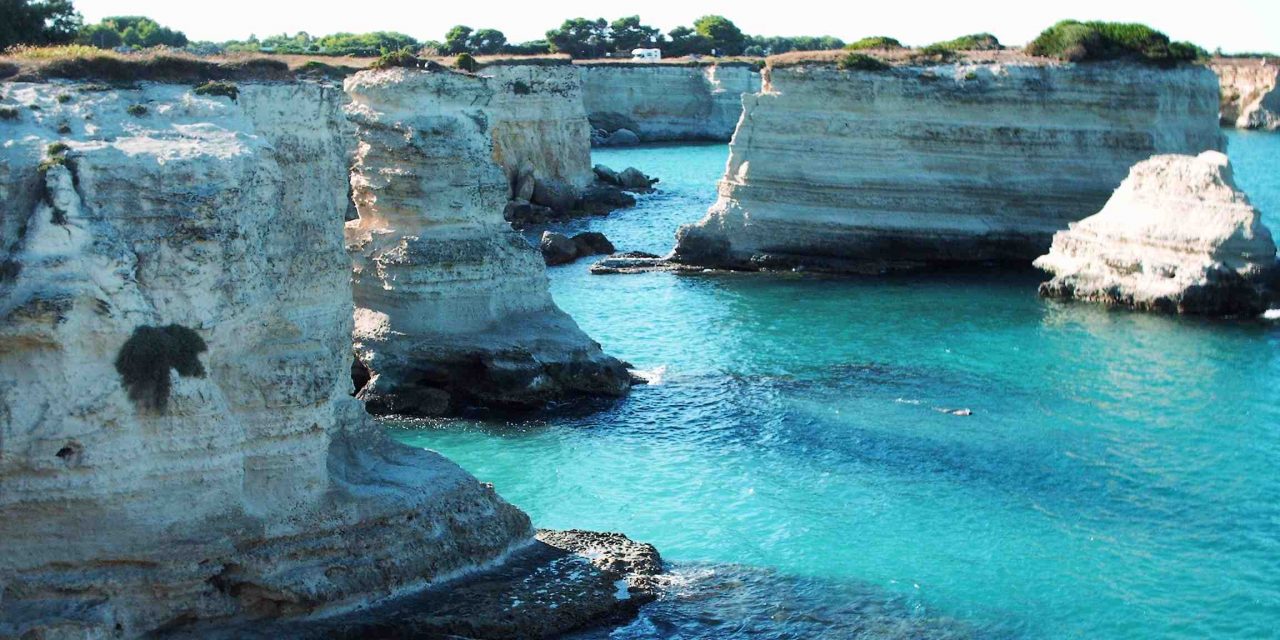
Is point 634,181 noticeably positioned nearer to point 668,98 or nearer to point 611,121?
point 611,121

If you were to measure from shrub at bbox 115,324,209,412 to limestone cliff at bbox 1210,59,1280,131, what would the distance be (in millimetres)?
91700

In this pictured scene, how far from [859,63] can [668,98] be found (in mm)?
46603

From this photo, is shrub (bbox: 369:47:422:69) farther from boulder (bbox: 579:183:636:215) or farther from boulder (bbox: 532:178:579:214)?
boulder (bbox: 579:183:636:215)

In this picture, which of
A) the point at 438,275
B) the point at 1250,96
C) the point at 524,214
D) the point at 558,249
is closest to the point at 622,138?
the point at 524,214

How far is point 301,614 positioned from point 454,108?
1273cm

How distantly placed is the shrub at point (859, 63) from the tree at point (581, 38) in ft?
201

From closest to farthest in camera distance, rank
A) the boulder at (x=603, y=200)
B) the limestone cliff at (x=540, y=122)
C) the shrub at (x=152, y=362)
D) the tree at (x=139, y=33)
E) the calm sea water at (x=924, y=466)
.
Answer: the shrub at (x=152, y=362) < the calm sea water at (x=924, y=466) < the limestone cliff at (x=540, y=122) < the boulder at (x=603, y=200) < the tree at (x=139, y=33)

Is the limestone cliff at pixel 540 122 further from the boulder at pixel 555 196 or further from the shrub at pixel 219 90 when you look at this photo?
the shrub at pixel 219 90

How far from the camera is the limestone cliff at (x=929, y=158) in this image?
35.8 meters

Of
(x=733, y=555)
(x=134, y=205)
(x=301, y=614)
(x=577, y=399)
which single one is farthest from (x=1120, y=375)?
(x=134, y=205)

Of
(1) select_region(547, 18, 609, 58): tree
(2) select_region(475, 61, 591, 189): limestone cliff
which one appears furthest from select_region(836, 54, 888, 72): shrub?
(1) select_region(547, 18, 609, 58): tree

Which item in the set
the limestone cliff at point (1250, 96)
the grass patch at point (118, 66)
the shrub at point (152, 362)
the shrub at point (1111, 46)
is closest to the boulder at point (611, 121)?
the limestone cliff at point (1250, 96)

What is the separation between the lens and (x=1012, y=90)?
36062 mm

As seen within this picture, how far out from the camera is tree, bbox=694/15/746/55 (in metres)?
106
